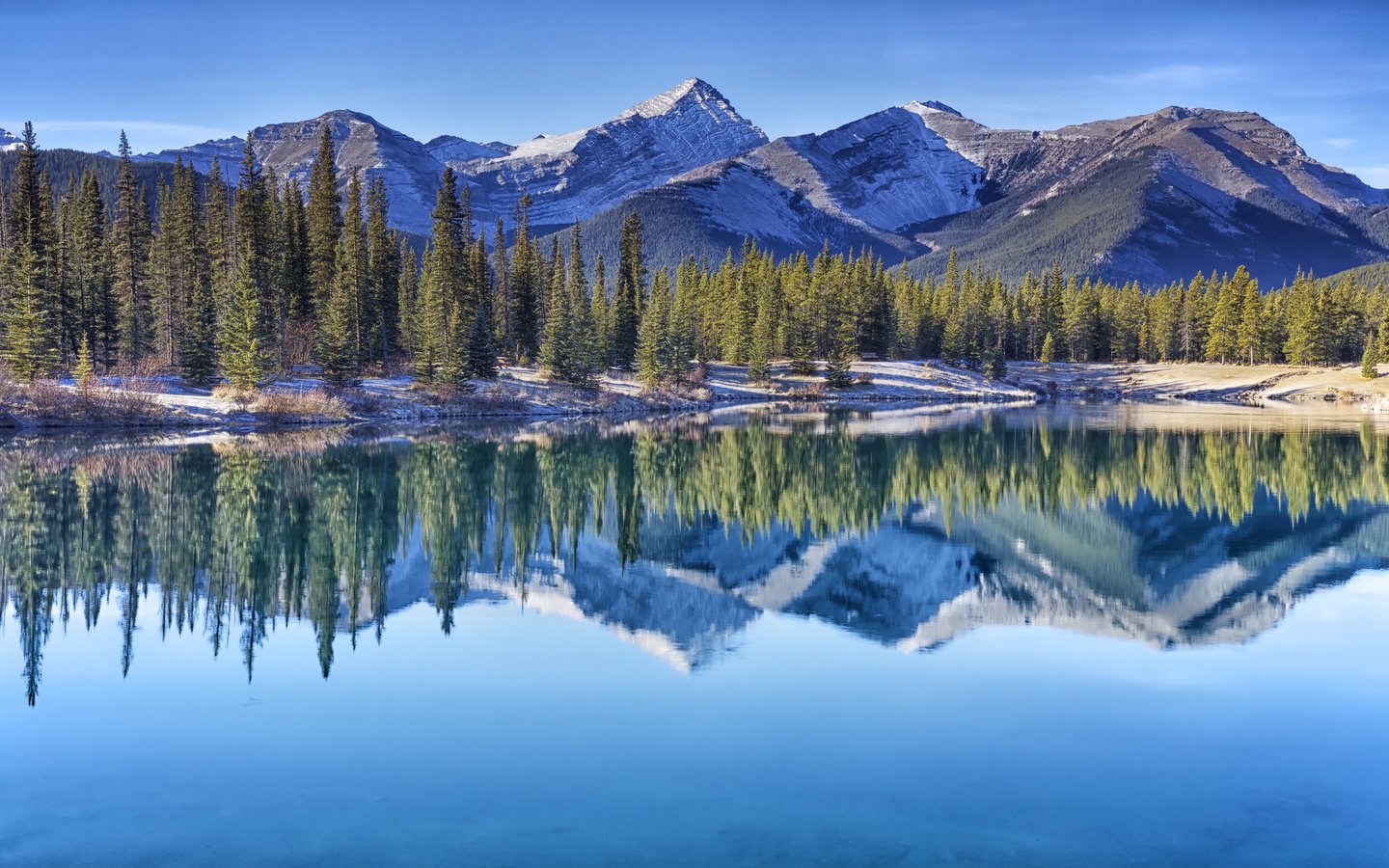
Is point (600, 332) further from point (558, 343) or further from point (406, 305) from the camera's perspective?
point (406, 305)

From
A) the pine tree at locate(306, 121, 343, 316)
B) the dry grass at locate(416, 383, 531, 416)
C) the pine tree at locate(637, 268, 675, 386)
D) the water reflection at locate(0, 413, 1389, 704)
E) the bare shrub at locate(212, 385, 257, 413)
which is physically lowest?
the water reflection at locate(0, 413, 1389, 704)

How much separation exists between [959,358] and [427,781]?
5270 inches

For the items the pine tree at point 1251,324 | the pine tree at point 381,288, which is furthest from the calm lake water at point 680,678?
the pine tree at point 1251,324

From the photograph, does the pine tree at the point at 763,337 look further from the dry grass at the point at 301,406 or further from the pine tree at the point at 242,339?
the pine tree at the point at 242,339

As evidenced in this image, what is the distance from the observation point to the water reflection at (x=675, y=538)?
19828 millimetres

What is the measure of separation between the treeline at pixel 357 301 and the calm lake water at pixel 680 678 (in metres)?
40.6

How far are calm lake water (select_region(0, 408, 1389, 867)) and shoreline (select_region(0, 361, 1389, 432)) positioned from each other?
1136 inches

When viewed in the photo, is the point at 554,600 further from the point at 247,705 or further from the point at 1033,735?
the point at 1033,735

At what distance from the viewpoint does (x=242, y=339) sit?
65938 mm

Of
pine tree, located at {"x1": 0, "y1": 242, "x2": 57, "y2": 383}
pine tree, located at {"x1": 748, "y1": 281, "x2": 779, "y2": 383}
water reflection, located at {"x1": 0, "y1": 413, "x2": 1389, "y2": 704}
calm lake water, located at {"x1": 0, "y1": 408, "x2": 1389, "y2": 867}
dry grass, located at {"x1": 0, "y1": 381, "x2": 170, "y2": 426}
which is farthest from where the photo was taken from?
pine tree, located at {"x1": 748, "y1": 281, "x2": 779, "y2": 383}

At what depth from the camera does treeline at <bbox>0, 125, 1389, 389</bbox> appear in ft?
239

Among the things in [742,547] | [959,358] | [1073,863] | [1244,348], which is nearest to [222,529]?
[742,547]

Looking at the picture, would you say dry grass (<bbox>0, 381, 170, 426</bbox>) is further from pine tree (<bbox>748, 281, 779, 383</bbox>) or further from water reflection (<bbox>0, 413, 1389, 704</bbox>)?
pine tree (<bbox>748, 281, 779, 383</bbox>)

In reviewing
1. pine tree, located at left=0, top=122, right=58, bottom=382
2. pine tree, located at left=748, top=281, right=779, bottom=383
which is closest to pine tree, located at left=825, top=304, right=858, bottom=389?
pine tree, located at left=748, top=281, right=779, bottom=383
